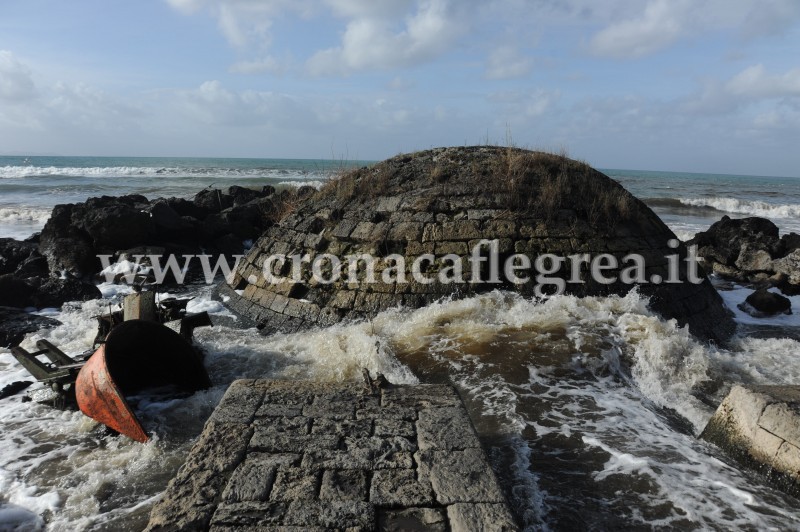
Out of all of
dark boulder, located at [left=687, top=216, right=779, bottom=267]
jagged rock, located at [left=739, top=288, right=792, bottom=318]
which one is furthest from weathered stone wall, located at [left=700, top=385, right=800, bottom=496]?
dark boulder, located at [left=687, top=216, right=779, bottom=267]

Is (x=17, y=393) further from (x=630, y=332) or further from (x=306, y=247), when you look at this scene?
(x=630, y=332)

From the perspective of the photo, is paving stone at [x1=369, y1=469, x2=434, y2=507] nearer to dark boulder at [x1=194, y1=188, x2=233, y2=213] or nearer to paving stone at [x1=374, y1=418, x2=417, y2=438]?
paving stone at [x1=374, y1=418, x2=417, y2=438]

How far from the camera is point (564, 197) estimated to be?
7434 mm

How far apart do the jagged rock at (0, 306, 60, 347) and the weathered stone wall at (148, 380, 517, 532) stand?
5468mm

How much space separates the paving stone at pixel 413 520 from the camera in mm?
2756

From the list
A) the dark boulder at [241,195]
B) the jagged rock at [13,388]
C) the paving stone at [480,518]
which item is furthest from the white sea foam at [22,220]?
the paving stone at [480,518]

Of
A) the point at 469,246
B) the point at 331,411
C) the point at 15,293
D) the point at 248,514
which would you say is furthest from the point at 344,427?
the point at 15,293

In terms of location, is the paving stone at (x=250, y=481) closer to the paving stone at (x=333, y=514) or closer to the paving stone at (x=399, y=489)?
the paving stone at (x=333, y=514)

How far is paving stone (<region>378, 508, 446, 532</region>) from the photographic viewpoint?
2.76 metres

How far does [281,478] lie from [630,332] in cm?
466

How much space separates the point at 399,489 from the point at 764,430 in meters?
2.82

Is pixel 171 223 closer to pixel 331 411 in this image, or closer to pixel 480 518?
pixel 331 411

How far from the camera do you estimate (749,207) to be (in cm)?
2862

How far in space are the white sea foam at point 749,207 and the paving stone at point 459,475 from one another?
29256 millimetres
